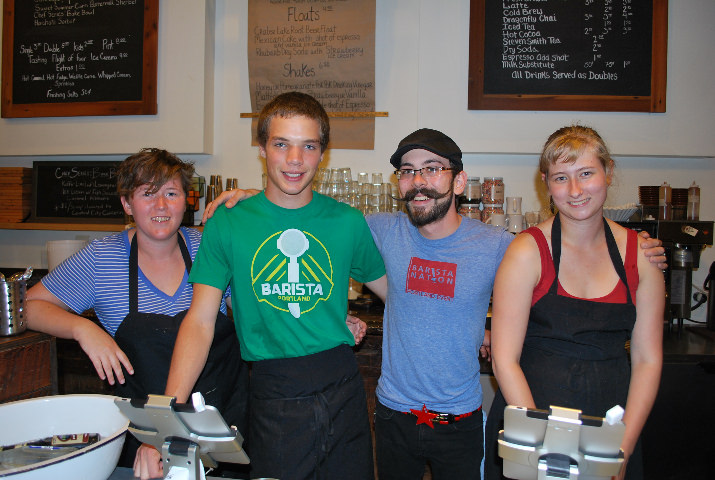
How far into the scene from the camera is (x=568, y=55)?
10.0 ft

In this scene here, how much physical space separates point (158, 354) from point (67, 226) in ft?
7.35

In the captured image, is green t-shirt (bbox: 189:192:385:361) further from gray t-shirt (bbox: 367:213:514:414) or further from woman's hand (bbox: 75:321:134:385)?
woman's hand (bbox: 75:321:134:385)

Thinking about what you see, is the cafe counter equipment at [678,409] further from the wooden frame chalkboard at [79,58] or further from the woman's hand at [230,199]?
the wooden frame chalkboard at [79,58]

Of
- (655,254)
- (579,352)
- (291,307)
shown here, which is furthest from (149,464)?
(655,254)

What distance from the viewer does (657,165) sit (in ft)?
10.6

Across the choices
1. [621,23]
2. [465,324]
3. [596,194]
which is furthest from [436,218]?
[621,23]

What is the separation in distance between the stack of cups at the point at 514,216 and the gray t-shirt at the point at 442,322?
115 cm

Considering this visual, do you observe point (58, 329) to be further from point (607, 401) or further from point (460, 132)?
point (460, 132)

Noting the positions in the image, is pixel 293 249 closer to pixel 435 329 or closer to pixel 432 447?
pixel 435 329

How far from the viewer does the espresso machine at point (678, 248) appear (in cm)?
272

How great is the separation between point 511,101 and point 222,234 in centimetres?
221

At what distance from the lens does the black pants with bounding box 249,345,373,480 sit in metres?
1.52

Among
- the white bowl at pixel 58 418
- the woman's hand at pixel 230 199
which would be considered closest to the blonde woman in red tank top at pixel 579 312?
the woman's hand at pixel 230 199

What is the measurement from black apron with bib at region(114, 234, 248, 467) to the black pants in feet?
0.93
